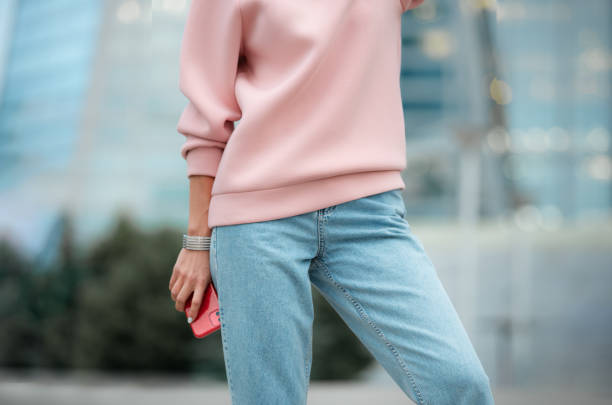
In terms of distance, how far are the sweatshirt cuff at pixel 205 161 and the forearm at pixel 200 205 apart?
0.01m

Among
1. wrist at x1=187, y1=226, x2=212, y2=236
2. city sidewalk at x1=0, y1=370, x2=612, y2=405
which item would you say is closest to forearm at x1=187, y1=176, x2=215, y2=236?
wrist at x1=187, y1=226, x2=212, y2=236

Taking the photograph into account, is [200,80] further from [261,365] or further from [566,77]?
[566,77]

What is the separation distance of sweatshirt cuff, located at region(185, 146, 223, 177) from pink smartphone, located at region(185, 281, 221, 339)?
187 millimetres

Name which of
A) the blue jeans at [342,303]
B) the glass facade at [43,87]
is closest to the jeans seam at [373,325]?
the blue jeans at [342,303]

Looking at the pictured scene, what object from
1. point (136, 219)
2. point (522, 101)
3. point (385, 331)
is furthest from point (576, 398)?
point (522, 101)

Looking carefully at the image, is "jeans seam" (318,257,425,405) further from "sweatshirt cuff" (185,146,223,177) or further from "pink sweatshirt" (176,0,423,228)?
"sweatshirt cuff" (185,146,223,177)

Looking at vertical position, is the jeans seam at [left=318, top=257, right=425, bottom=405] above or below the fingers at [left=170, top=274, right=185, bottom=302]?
below

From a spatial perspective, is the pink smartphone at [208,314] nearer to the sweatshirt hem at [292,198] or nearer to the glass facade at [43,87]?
the sweatshirt hem at [292,198]

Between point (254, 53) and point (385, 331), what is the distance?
19.4 inches

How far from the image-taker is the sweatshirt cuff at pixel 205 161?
3.10 ft

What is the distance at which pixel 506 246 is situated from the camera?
8.41m

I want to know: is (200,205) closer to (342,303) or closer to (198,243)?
(198,243)

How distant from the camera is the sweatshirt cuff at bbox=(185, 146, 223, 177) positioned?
944 millimetres

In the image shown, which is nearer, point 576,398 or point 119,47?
point 576,398
